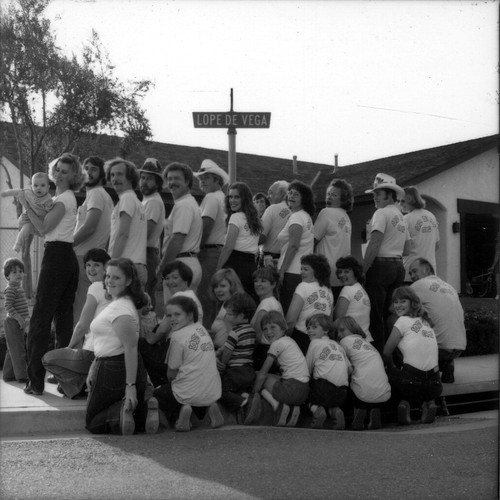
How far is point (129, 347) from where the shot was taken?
18.9ft

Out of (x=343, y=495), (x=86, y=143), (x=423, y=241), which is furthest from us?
(x=86, y=143)

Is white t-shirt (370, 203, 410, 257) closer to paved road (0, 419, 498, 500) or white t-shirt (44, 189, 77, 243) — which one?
paved road (0, 419, 498, 500)

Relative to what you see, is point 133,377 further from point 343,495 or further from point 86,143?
point 86,143

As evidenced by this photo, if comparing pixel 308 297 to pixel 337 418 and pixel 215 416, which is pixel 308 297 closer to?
pixel 337 418

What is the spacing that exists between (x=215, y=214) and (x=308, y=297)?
4.03 feet

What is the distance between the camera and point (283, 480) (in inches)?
187

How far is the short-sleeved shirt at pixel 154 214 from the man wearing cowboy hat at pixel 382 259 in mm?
2108

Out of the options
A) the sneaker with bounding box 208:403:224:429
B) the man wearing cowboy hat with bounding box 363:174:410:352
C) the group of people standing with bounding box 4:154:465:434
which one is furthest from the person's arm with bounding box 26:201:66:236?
the man wearing cowboy hat with bounding box 363:174:410:352

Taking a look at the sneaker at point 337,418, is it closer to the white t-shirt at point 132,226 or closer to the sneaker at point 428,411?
the sneaker at point 428,411

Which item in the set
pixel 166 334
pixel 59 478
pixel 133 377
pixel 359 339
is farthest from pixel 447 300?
pixel 59 478

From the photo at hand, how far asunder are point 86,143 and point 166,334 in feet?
35.2

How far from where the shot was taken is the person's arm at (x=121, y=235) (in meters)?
6.70

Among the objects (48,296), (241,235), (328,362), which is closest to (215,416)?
(328,362)

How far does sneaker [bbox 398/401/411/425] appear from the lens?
7.15 m
